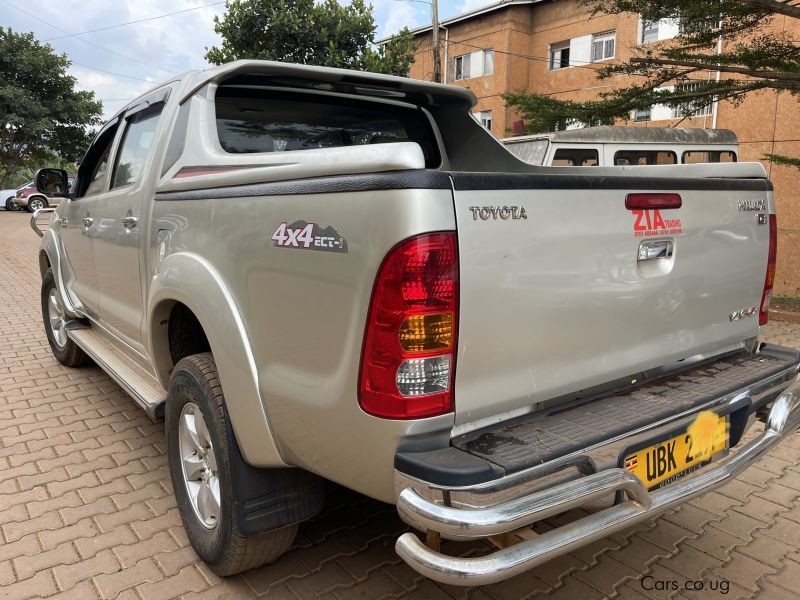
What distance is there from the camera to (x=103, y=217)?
3.54 m

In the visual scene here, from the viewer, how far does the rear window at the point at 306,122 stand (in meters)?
2.94

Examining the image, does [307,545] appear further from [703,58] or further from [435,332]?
[703,58]

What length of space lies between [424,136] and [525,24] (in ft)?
67.8

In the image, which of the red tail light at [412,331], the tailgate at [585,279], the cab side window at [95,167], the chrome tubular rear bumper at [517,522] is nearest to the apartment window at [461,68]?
the cab side window at [95,167]

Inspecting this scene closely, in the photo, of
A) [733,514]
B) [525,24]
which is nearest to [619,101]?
[733,514]

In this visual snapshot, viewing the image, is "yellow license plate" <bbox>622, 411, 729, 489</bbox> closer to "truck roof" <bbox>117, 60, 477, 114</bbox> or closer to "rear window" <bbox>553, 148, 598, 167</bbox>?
"truck roof" <bbox>117, 60, 477, 114</bbox>

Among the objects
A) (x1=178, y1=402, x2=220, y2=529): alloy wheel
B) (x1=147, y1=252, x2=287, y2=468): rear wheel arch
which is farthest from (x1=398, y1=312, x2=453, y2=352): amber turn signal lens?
(x1=178, y1=402, x2=220, y2=529): alloy wheel

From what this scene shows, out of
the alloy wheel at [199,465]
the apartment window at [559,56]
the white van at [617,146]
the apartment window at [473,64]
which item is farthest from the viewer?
the apartment window at [473,64]

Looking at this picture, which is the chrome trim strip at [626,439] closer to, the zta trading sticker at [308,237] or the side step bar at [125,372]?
the zta trading sticker at [308,237]

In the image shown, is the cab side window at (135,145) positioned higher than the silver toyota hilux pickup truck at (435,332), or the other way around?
the cab side window at (135,145)

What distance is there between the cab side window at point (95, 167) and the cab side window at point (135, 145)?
29 cm

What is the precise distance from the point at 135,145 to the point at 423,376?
2581 mm

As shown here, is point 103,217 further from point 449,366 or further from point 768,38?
point 768,38

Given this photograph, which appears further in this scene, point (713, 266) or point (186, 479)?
point (186, 479)
